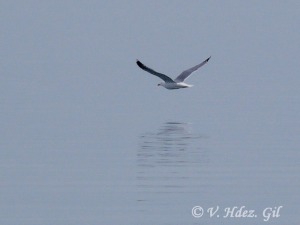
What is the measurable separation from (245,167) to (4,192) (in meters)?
5.37

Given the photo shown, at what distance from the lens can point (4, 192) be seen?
27.4 metres

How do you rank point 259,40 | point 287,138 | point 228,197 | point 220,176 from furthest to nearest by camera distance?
point 259,40 < point 287,138 < point 220,176 < point 228,197

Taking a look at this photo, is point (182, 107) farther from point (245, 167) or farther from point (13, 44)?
point (13, 44)

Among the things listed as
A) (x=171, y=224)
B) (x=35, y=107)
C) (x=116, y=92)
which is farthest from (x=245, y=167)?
(x=116, y=92)

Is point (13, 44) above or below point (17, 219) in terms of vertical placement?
above

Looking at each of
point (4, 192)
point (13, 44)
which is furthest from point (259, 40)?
point (4, 192)

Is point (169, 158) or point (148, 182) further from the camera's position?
point (169, 158)

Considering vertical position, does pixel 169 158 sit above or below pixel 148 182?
above

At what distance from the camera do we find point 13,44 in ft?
528

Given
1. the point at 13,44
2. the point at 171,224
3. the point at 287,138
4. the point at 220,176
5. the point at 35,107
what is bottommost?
the point at 171,224

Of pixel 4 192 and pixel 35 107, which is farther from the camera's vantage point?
pixel 35 107

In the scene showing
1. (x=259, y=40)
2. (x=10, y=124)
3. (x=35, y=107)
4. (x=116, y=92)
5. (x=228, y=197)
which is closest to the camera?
(x=228, y=197)

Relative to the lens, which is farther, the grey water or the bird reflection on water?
the bird reflection on water

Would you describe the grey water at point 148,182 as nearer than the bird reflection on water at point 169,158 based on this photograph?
Yes
